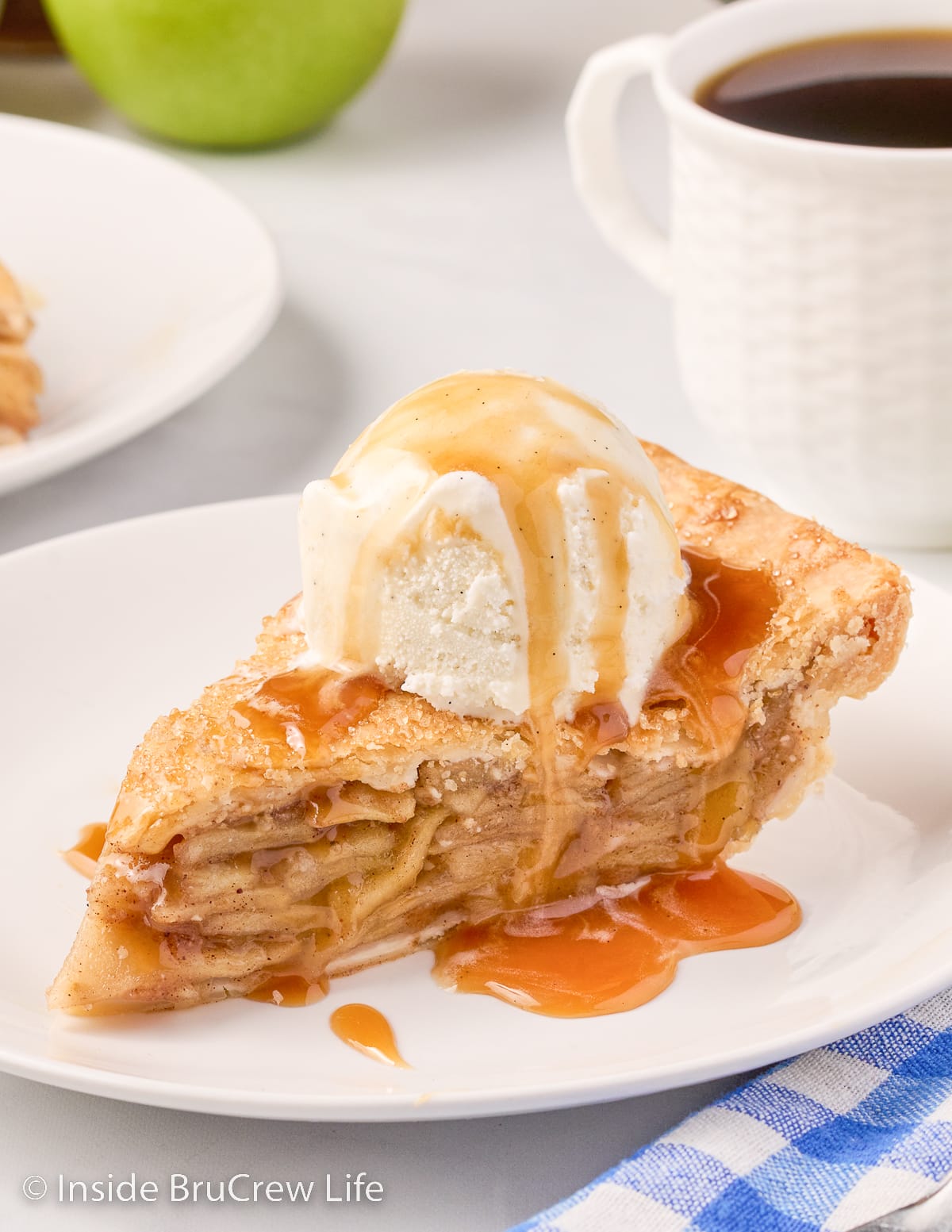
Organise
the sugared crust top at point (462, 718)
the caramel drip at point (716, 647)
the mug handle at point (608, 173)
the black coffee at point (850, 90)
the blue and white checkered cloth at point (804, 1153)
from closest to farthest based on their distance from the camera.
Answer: the blue and white checkered cloth at point (804, 1153) < the sugared crust top at point (462, 718) < the caramel drip at point (716, 647) < the black coffee at point (850, 90) < the mug handle at point (608, 173)

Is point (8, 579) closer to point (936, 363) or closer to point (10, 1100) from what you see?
point (10, 1100)

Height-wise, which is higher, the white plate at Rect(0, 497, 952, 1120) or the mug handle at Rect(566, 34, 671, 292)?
the mug handle at Rect(566, 34, 671, 292)

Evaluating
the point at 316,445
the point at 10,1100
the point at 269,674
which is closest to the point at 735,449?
the point at 316,445

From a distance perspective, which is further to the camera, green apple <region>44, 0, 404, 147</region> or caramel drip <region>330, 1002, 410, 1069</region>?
green apple <region>44, 0, 404, 147</region>

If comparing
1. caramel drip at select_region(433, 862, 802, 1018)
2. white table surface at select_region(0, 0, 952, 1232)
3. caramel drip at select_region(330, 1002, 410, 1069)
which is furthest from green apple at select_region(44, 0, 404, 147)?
caramel drip at select_region(330, 1002, 410, 1069)

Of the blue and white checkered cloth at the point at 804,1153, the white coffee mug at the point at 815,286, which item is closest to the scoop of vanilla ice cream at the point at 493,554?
the blue and white checkered cloth at the point at 804,1153

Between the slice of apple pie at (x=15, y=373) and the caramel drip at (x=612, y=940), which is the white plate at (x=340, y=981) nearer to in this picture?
the caramel drip at (x=612, y=940)

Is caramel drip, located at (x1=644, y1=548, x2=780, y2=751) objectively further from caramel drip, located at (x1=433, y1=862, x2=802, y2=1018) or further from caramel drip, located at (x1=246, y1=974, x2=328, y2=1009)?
caramel drip, located at (x1=246, y1=974, x2=328, y2=1009)
